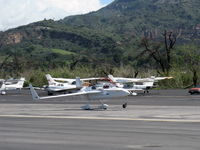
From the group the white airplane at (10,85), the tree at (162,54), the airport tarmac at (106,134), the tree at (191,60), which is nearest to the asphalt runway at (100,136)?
the airport tarmac at (106,134)

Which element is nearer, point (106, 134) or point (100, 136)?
point (100, 136)

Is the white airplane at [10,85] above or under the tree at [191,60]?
under

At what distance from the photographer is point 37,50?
159375 millimetres

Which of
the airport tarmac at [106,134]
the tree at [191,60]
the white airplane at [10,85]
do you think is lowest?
the airport tarmac at [106,134]

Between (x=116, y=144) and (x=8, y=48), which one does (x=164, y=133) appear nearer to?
(x=116, y=144)

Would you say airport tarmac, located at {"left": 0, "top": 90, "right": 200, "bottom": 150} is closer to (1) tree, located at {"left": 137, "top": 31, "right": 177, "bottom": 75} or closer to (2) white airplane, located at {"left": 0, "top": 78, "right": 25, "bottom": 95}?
(2) white airplane, located at {"left": 0, "top": 78, "right": 25, "bottom": 95}

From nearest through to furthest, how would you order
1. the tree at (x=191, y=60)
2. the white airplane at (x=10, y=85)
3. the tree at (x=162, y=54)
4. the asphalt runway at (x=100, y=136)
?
the asphalt runway at (x=100, y=136)
the white airplane at (x=10, y=85)
the tree at (x=191, y=60)
the tree at (x=162, y=54)

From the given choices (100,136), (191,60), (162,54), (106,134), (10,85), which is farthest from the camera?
(162,54)

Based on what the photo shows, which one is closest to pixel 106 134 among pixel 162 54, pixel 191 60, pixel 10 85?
pixel 10 85

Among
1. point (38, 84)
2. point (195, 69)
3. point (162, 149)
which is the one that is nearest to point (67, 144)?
point (162, 149)

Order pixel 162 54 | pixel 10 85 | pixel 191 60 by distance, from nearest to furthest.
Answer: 1. pixel 10 85
2. pixel 191 60
3. pixel 162 54

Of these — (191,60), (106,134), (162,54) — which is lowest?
(106,134)

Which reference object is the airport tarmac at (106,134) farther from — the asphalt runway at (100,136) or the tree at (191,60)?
the tree at (191,60)

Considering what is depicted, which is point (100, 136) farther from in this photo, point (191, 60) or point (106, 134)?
point (191, 60)
